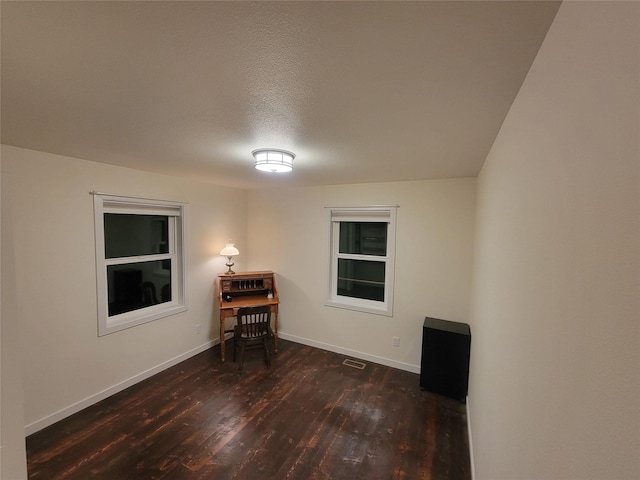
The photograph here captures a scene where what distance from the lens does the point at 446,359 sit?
2.91 metres

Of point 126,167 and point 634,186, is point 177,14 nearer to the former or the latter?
point 634,186

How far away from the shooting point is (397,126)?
1.56m

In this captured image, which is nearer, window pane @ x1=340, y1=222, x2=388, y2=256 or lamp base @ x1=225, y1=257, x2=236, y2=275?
window pane @ x1=340, y1=222, x2=388, y2=256

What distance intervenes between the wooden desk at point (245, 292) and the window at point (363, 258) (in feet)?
2.97

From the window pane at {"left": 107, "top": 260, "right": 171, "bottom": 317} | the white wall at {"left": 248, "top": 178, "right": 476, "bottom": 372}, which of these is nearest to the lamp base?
the white wall at {"left": 248, "top": 178, "right": 476, "bottom": 372}

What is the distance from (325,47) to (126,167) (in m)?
2.88

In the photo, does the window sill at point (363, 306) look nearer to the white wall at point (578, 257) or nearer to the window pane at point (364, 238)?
the window pane at point (364, 238)

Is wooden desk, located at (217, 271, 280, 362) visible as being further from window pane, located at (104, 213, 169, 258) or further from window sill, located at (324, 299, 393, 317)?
window pane, located at (104, 213, 169, 258)

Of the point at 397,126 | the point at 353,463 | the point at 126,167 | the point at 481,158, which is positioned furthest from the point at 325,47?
the point at 126,167

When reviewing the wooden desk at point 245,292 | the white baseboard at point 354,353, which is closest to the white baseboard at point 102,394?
the wooden desk at point 245,292

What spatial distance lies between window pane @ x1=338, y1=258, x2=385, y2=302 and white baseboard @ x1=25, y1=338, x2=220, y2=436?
2.25 metres

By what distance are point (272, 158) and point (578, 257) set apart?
189 cm

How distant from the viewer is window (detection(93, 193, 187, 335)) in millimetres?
2789

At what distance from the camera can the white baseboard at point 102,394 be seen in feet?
7.67
